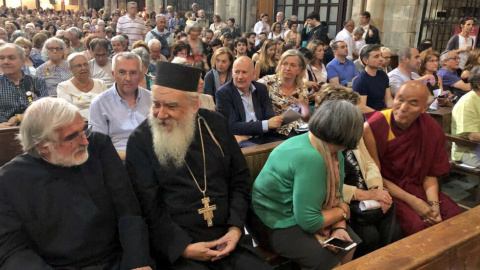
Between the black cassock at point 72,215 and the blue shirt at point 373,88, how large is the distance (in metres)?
3.57

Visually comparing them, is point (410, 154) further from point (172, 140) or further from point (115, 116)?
point (115, 116)

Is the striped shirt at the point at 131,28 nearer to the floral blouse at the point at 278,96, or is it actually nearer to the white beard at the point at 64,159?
the floral blouse at the point at 278,96

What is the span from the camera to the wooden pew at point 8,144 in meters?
2.86

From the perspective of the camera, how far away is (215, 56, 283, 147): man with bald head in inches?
141

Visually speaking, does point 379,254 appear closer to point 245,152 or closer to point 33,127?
point 245,152

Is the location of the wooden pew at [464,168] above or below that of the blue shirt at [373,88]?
below

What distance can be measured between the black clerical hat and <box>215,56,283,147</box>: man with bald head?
1384mm

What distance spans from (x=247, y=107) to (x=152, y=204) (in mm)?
1854

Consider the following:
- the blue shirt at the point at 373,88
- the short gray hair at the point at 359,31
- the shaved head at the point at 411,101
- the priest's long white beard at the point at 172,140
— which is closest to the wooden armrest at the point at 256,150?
the priest's long white beard at the point at 172,140

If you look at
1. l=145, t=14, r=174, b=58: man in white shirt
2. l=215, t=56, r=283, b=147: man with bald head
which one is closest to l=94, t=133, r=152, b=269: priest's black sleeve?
l=215, t=56, r=283, b=147: man with bald head

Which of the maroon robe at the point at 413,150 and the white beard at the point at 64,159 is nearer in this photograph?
the white beard at the point at 64,159

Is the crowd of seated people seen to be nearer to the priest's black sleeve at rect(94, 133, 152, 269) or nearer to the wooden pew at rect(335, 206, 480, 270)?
the priest's black sleeve at rect(94, 133, 152, 269)

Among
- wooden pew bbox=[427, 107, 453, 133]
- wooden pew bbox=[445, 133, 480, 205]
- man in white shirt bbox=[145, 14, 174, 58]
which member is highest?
man in white shirt bbox=[145, 14, 174, 58]

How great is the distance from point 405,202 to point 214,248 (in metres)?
1.51
